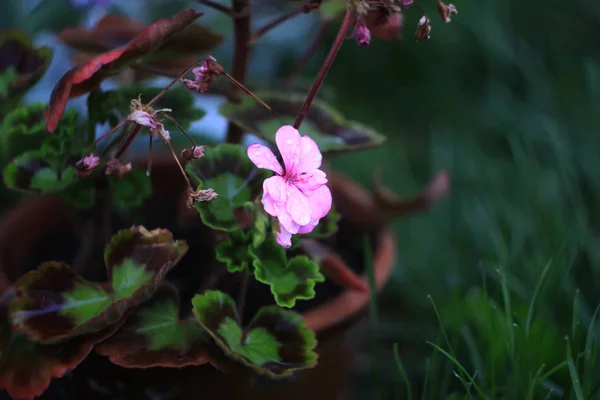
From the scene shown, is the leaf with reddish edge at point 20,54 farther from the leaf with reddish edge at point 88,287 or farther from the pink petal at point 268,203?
the pink petal at point 268,203

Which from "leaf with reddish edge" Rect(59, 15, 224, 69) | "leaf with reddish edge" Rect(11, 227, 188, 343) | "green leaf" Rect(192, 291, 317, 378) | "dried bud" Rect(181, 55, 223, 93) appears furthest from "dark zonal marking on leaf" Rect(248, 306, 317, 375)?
"leaf with reddish edge" Rect(59, 15, 224, 69)

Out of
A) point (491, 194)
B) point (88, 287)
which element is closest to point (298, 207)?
point (88, 287)

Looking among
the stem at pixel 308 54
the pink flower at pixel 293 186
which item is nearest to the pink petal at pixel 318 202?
the pink flower at pixel 293 186

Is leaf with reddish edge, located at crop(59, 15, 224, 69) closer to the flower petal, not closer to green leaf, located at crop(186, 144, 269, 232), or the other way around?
green leaf, located at crop(186, 144, 269, 232)

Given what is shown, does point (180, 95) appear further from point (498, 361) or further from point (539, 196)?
point (539, 196)

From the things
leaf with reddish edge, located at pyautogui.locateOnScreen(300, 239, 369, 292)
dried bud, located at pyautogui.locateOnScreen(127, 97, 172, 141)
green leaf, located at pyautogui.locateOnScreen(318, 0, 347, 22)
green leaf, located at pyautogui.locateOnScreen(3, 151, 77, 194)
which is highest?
green leaf, located at pyautogui.locateOnScreen(318, 0, 347, 22)

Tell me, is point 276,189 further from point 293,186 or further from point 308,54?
point 308,54
